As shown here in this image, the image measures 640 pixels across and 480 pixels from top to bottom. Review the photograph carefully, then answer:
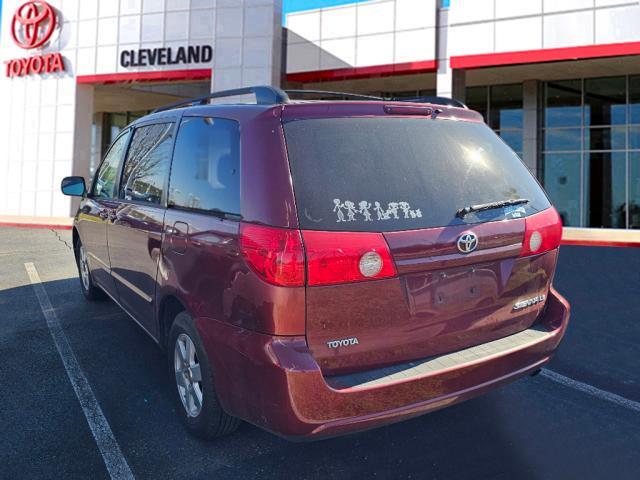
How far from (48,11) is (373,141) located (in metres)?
20.9

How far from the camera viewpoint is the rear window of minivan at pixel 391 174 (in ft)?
7.91

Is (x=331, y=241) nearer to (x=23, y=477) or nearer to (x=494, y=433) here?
(x=494, y=433)

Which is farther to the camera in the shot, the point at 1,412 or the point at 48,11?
the point at 48,11

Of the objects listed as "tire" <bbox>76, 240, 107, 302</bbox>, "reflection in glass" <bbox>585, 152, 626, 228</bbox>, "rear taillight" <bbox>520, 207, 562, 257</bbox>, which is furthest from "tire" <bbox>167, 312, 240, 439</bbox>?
"reflection in glass" <bbox>585, 152, 626, 228</bbox>

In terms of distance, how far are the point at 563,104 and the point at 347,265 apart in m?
18.7

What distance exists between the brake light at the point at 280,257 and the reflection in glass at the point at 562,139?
18537 mm

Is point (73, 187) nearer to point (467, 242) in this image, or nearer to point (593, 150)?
point (467, 242)

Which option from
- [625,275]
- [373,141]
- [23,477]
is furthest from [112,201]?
[625,275]

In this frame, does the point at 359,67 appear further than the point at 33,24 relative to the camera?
No

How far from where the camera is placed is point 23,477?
266 centimetres

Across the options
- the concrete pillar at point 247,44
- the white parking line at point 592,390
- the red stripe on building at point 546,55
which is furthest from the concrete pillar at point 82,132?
the white parking line at point 592,390

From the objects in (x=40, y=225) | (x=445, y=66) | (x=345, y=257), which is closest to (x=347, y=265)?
(x=345, y=257)

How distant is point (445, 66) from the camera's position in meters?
15.8

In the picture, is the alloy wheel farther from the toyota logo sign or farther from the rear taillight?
the toyota logo sign
